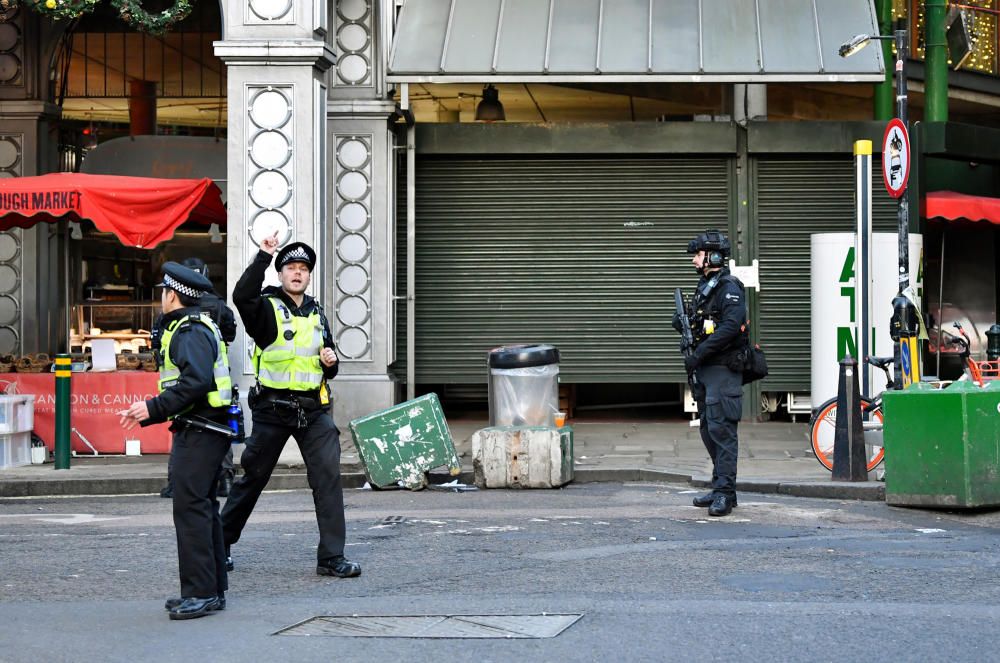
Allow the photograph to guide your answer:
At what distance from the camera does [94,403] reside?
48.4ft

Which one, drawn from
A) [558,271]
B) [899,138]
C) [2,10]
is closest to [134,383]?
[2,10]

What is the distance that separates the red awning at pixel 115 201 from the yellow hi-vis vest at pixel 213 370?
766cm

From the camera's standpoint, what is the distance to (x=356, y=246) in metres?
17.4

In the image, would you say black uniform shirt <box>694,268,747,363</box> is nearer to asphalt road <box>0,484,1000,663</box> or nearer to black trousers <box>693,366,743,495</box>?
black trousers <box>693,366,743,495</box>

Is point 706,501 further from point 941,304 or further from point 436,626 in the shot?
point 941,304

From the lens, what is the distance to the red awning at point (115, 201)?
1450 cm

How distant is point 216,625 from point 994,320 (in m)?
16.1

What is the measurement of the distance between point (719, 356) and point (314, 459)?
3.64 meters

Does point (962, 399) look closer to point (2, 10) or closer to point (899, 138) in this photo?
point (899, 138)

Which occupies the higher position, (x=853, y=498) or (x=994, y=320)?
(x=994, y=320)

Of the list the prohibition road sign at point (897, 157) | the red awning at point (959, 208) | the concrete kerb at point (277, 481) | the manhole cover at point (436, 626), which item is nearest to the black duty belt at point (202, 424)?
the manhole cover at point (436, 626)

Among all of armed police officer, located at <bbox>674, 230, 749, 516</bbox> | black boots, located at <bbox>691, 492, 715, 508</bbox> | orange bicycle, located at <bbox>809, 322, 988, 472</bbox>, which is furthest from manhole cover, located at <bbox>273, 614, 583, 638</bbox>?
orange bicycle, located at <bbox>809, 322, 988, 472</bbox>

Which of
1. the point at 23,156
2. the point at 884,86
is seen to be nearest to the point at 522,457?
the point at 884,86

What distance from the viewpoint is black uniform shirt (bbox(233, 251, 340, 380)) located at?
741cm
